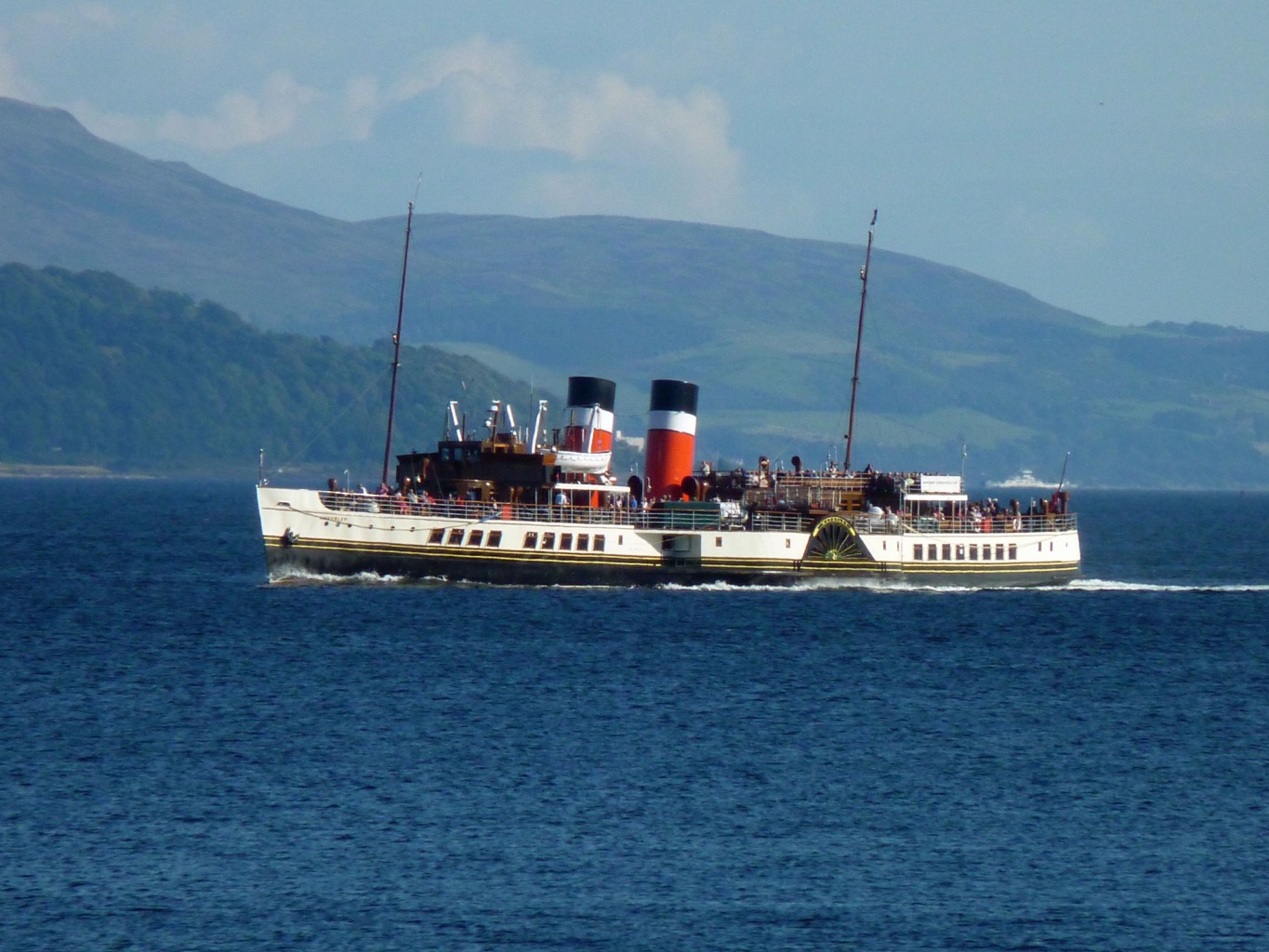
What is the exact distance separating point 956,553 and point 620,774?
150ft

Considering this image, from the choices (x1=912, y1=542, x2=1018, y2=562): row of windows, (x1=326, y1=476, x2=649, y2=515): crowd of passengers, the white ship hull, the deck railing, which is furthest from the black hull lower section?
(x1=326, y1=476, x2=649, y2=515): crowd of passengers

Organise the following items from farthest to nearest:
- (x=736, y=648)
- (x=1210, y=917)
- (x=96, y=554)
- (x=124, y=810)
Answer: (x=96, y=554), (x=736, y=648), (x=124, y=810), (x=1210, y=917)

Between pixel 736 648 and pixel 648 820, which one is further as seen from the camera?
→ pixel 736 648

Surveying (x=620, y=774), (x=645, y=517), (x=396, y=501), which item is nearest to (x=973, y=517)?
(x=645, y=517)

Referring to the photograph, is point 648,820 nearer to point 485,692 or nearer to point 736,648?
point 485,692

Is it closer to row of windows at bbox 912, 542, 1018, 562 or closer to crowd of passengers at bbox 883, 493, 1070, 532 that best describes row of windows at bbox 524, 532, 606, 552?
crowd of passengers at bbox 883, 493, 1070, 532

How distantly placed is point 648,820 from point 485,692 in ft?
56.1

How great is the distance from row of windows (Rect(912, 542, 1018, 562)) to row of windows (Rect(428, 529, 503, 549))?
63.7 feet

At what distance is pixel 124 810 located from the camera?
44.1m

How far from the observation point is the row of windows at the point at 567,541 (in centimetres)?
8456

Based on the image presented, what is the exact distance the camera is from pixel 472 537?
A: 83938 mm

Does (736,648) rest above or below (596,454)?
below

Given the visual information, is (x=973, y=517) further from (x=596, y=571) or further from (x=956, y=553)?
(x=596, y=571)

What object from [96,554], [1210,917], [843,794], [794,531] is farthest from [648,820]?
[96,554]
